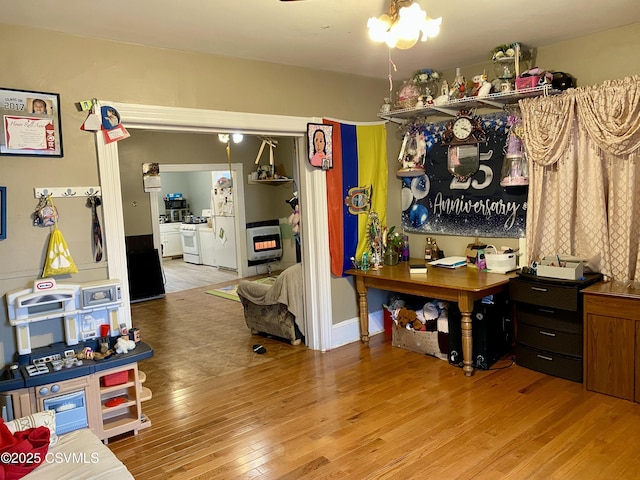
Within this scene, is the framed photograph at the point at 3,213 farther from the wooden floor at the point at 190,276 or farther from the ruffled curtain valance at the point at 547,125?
the wooden floor at the point at 190,276

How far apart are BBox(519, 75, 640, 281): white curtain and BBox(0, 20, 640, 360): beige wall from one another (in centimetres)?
28

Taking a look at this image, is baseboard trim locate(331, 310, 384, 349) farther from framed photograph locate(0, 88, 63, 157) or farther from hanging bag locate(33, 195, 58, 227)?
framed photograph locate(0, 88, 63, 157)

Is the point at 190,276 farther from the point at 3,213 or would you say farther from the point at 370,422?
the point at 370,422

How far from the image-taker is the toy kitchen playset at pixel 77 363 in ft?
8.68

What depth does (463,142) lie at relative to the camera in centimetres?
431

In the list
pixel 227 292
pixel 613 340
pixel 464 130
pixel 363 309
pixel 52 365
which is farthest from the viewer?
pixel 227 292

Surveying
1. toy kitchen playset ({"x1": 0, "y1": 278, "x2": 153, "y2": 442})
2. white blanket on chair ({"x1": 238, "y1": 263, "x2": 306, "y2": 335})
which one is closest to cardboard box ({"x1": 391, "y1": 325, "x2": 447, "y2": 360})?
white blanket on chair ({"x1": 238, "y1": 263, "x2": 306, "y2": 335})

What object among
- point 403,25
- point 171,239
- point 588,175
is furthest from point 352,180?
point 171,239

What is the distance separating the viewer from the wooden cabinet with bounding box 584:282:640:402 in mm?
3049

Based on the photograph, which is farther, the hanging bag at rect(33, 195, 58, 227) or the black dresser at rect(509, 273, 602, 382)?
the black dresser at rect(509, 273, 602, 382)

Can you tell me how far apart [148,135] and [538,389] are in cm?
624

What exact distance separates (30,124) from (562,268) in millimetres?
3481

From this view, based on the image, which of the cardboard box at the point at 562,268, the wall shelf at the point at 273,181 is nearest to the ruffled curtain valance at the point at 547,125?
the cardboard box at the point at 562,268

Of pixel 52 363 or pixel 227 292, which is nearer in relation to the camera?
pixel 52 363
